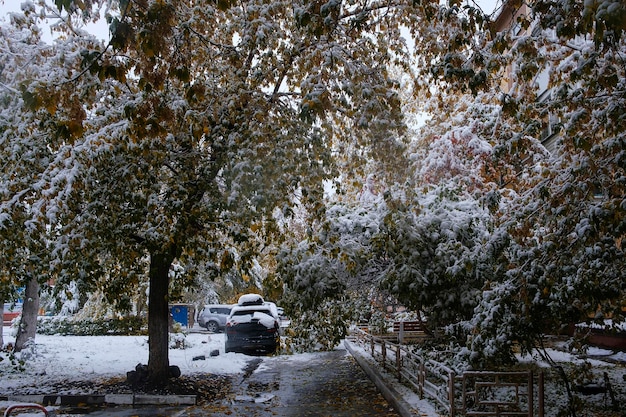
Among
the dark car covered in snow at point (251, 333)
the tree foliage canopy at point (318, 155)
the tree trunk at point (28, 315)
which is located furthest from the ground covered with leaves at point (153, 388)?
the dark car covered in snow at point (251, 333)

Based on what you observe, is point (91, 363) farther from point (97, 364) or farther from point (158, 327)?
point (158, 327)

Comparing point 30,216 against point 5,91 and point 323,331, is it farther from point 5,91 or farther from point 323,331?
point 323,331

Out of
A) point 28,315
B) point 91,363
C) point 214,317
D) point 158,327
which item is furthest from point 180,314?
point 158,327

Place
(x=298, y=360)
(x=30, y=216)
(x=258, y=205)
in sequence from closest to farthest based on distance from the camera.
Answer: (x=258, y=205) → (x=30, y=216) → (x=298, y=360)

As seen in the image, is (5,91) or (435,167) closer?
(5,91)

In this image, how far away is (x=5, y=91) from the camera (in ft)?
37.2

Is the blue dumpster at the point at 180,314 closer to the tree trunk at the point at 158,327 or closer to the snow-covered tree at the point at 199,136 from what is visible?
the tree trunk at the point at 158,327

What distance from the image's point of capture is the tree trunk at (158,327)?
12602mm

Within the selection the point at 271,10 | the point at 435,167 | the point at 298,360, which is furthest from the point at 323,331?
the point at 271,10

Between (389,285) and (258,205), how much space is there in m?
3.87

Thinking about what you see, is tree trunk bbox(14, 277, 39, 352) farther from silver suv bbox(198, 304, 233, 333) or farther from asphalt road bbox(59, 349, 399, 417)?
silver suv bbox(198, 304, 233, 333)

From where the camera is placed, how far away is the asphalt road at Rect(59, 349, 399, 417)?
10.3 m

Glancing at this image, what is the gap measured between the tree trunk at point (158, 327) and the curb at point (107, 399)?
105 centimetres

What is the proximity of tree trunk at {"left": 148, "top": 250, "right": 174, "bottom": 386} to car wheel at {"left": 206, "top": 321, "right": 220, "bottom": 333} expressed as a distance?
76.3 feet
